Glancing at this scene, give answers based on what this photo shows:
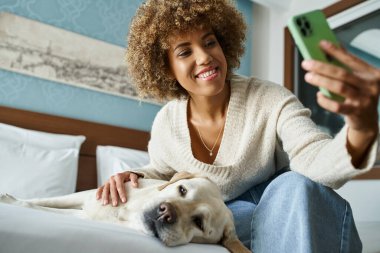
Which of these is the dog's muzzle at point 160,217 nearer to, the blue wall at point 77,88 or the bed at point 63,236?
the bed at point 63,236

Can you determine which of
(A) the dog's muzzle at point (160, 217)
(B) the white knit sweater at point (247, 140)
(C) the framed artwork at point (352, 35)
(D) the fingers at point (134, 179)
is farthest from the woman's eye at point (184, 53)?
(C) the framed artwork at point (352, 35)

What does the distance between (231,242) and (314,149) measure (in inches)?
14.2

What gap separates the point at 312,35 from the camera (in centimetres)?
70

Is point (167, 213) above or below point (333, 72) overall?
below

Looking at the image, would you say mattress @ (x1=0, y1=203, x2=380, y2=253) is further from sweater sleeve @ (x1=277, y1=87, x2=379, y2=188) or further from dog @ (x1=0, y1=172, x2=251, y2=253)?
sweater sleeve @ (x1=277, y1=87, x2=379, y2=188)

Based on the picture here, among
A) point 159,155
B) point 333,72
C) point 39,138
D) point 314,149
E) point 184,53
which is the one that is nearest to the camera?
point 333,72

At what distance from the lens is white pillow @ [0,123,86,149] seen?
215cm

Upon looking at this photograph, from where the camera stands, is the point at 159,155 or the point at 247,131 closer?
the point at 247,131

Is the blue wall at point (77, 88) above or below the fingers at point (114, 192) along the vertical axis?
above

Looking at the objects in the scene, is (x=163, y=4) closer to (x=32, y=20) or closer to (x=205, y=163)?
(x=205, y=163)

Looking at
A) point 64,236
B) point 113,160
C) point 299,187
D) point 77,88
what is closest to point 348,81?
point 299,187

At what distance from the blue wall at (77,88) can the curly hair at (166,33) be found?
0.55 metres

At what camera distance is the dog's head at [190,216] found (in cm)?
105

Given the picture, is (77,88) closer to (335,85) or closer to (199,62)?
(199,62)
